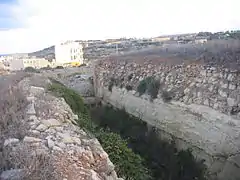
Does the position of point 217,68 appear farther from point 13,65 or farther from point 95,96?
point 13,65

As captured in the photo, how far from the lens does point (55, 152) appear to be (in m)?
5.98

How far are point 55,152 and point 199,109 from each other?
7091 mm

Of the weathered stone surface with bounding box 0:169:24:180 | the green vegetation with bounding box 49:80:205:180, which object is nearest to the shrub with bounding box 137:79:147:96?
the green vegetation with bounding box 49:80:205:180

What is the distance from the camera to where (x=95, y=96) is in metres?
23.0

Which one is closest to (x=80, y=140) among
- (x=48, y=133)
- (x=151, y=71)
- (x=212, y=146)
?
(x=48, y=133)

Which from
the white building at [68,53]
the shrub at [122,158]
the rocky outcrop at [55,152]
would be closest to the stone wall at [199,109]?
the shrub at [122,158]

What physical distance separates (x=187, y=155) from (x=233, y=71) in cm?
289

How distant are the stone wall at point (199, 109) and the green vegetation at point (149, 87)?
0.20 m

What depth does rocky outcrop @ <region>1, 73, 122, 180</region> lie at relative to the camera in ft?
17.3

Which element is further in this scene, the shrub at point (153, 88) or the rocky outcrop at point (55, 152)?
the shrub at point (153, 88)

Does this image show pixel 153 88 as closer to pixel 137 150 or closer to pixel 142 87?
pixel 142 87

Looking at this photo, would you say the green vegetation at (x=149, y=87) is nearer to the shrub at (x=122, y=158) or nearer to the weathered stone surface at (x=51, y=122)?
the shrub at (x=122, y=158)

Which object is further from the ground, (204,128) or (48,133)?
(48,133)

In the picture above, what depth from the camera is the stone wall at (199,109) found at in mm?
10930
